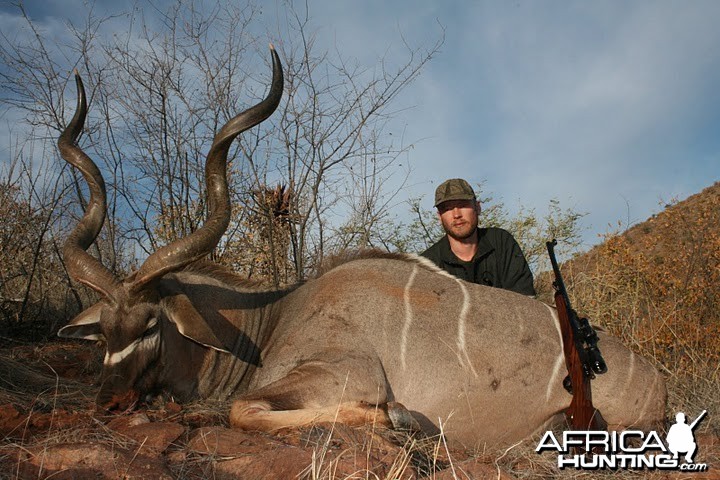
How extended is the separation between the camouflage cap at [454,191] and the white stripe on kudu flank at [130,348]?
2556mm

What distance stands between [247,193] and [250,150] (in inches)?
18.7

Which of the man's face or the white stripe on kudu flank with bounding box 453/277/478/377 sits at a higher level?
the man's face

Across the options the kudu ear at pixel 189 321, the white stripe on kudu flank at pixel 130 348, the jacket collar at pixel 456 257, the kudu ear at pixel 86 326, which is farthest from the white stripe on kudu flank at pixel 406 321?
the kudu ear at pixel 86 326

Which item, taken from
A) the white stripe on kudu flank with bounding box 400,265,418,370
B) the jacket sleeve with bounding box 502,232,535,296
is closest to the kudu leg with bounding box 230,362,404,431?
the white stripe on kudu flank with bounding box 400,265,418,370

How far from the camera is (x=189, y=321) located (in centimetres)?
321

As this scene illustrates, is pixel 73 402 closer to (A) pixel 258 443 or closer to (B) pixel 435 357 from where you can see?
(A) pixel 258 443

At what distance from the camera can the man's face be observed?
15.7 ft

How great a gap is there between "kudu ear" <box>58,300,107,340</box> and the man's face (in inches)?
107

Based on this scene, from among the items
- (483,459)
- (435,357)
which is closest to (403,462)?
(483,459)

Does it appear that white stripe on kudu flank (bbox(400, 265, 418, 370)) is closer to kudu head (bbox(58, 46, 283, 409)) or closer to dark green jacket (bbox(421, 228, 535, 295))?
kudu head (bbox(58, 46, 283, 409))

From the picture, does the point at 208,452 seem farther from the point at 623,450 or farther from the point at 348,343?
the point at 623,450

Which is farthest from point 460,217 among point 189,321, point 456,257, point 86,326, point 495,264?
point 86,326

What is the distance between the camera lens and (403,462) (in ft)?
6.53

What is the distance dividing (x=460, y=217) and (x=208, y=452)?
3153 mm
